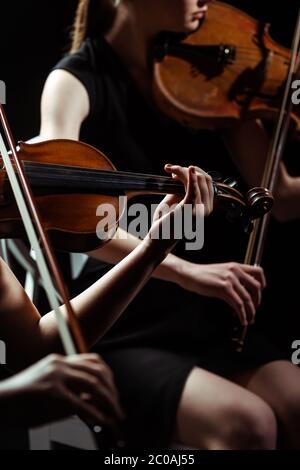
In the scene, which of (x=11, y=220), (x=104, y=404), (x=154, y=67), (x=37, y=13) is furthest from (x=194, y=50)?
(x=104, y=404)

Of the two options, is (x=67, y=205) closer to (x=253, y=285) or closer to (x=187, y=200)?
(x=187, y=200)

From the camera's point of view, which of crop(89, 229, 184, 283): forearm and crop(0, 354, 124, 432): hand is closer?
crop(0, 354, 124, 432): hand

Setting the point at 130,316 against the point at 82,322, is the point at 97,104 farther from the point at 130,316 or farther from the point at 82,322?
the point at 82,322

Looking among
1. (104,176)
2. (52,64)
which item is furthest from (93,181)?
(52,64)

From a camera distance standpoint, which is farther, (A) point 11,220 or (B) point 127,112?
(B) point 127,112

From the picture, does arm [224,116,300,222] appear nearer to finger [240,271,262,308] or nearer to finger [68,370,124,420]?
finger [240,271,262,308]

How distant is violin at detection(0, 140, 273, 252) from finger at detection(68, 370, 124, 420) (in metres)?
0.36

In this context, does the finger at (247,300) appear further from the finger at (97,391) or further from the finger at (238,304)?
the finger at (97,391)

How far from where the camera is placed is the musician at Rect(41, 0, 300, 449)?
0.92 metres

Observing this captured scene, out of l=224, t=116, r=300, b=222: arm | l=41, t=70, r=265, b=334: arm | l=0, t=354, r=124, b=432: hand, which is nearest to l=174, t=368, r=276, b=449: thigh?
l=41, t=70, r=265, b=334: arm

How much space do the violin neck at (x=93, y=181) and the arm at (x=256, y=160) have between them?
42 cm

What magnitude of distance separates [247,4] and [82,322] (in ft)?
2.87

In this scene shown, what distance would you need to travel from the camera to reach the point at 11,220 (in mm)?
747

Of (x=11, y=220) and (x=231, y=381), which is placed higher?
(x=11, y=220)
